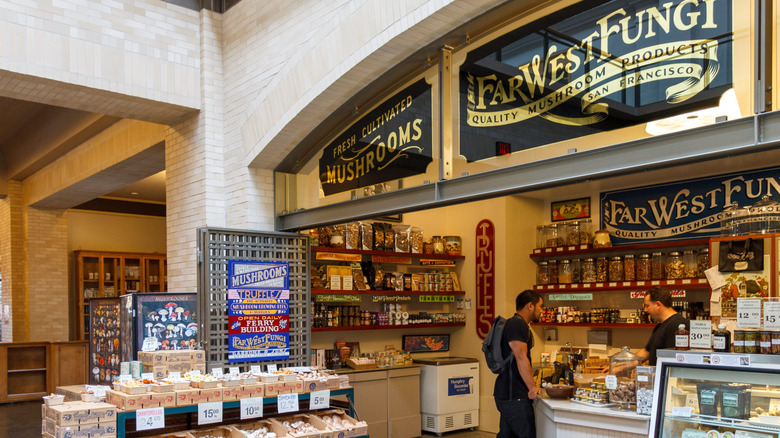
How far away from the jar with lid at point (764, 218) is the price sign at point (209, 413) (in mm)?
4520

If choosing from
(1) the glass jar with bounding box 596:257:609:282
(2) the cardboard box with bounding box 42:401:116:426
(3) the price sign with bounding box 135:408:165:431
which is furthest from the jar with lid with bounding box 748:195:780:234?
(2) the cardboard box with bounding box 42:401:116:426

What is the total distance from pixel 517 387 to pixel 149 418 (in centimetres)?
304

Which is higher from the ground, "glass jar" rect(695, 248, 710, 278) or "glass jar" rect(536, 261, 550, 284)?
"glass jar" rect(695, 248, 710, 278)

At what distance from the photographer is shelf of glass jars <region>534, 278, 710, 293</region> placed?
7.21 metres

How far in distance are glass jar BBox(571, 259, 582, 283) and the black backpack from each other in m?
2.62

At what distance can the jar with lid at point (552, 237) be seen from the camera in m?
8.66

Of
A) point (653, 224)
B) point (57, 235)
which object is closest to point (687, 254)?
point (653, 224)

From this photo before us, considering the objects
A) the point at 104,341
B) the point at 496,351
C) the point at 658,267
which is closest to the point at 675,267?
the point at 658,267

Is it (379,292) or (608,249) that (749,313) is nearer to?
(608,249)

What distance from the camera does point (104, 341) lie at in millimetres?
7105

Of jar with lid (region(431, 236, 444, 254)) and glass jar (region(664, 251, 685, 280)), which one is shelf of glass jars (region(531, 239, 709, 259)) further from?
jar with lid (region(431, 236, 444, 254))

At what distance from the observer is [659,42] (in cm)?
395

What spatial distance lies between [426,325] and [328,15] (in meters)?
4.75

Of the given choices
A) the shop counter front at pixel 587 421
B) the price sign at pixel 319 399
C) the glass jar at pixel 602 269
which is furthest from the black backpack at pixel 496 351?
the glass jar at pixel 602 269
